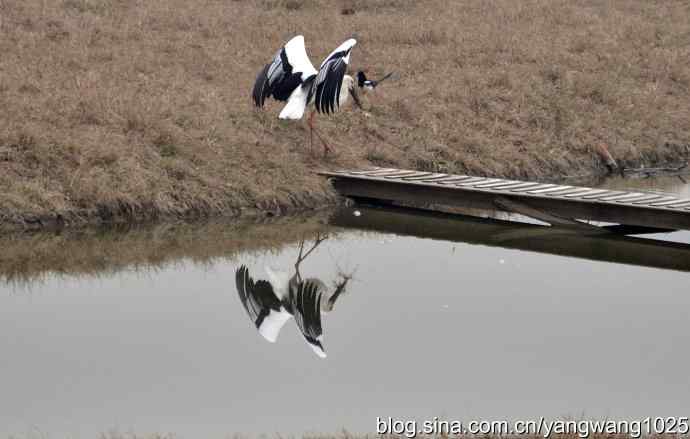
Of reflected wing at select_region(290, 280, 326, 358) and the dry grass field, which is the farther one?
the dry grass field

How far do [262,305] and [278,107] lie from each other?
19.4ft

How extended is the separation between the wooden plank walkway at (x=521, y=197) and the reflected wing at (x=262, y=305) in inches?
109

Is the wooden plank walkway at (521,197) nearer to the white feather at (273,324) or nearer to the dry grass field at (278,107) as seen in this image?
the dry grass field at (278,107)

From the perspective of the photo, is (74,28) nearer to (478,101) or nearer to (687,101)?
(478,101)

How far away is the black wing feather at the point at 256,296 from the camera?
10078mm

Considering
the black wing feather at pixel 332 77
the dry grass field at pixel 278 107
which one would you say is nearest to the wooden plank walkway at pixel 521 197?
the dry grass field at pixel 278 107

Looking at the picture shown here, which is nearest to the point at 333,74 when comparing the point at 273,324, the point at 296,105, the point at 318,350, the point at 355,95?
the point at 296,105

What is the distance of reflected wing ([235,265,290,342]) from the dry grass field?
223 centimetres

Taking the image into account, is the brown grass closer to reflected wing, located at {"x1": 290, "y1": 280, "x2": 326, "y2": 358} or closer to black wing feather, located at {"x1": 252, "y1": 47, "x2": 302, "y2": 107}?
reflected wing, located at {"x1": 290, "y1": 280, "x2": 326, "y2": 358}

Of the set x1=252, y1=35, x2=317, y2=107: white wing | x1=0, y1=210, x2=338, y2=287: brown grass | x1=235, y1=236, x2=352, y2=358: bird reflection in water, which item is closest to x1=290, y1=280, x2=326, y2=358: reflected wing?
x1=235, y1=236, x2=352, y2=358: bird reflection in water

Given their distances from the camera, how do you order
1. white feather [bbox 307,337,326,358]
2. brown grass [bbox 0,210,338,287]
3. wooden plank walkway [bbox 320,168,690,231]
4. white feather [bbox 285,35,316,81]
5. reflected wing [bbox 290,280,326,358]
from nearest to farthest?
1. white feather [bbox 307,337,326,358]
2. reflected wing [bbox 290,280,326,358]
3. brown grass [bbox 0,210,338,287]
4. wooden plank walkway [bbox 320,168,690,231]
5. white feather [bbox 285,35,316,81]

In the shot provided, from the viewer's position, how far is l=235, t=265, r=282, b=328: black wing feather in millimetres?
10078

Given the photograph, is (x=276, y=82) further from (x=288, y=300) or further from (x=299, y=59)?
(x=288, y=300)

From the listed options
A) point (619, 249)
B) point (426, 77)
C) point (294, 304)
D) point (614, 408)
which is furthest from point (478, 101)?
point (614, 408)
